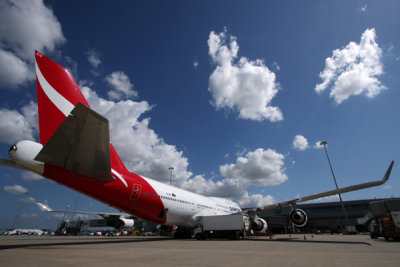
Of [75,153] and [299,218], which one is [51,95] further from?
[299,218]

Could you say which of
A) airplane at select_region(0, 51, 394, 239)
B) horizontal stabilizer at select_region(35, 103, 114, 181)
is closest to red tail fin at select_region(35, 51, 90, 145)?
airplane at select_region(0, 51, 394, 239)

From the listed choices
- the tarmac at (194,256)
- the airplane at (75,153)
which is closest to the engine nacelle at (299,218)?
the airplane at (75,153)

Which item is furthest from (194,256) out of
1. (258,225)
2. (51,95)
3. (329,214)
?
(329,214)

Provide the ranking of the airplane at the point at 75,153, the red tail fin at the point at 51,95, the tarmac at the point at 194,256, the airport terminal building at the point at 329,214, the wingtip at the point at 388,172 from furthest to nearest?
the airport terminal building at the point at 329,214 → the wingtip at the point at 388,172 → the red tail fin at the point at 51,95 → the airplane at the point at 75,153 → the tarmac at the point at 194,256

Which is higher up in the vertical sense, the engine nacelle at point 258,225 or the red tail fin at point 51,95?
the red tail fin at point 51,95

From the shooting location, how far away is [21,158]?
295 inches

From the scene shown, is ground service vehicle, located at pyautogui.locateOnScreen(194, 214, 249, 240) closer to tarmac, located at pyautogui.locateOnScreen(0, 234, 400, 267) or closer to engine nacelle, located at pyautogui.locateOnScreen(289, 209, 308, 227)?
engine nacelle, located at pyautogui.locateOnScreen(289, 209, 308, 227)

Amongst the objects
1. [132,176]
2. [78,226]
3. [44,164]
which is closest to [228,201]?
[132,176]

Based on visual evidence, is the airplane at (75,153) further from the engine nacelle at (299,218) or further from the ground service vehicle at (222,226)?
the ground service vehicle at (222,226)

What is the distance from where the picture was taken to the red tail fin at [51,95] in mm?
8664

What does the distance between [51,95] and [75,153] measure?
3.17m

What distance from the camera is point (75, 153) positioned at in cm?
760

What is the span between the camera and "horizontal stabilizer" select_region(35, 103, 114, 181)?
234 inches

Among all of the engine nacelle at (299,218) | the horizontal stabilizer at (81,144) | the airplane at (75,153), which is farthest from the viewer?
the engine nacelle at (299,218)
